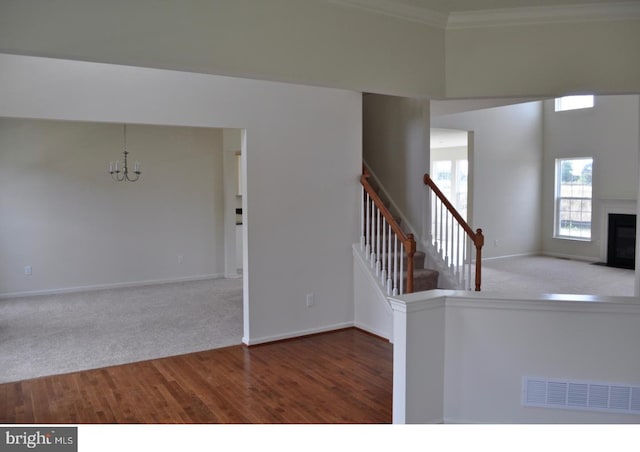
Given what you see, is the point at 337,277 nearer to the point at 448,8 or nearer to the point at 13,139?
the point at 448,8

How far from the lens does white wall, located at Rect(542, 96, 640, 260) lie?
368 inches

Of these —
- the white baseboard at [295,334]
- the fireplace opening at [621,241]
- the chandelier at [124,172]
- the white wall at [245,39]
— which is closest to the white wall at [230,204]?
the chandelier at [124,172]

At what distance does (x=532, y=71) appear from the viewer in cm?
295

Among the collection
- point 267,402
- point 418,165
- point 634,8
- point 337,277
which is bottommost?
point 267,402

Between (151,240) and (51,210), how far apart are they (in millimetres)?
1505

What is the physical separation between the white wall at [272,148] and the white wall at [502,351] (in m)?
2.32

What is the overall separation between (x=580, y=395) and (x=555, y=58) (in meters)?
1.98

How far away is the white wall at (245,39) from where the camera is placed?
205 centimetres

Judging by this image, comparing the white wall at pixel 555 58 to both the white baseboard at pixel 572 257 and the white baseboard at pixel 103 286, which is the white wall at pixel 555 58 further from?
the white baseboard at pixel 572 257

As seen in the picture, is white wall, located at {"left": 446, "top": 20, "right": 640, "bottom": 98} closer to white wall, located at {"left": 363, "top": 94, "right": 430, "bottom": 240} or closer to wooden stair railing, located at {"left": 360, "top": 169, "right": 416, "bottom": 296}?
wooden stair railing, located at {"left": 360, "top": 169, "right": 416, "bottom": 296}

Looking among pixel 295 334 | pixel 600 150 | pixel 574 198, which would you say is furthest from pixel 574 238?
pixel 295 334

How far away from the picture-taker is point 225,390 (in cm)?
391

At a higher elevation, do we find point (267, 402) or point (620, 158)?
point (620, 158)

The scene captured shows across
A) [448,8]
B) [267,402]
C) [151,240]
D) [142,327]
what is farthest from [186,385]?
[151,240]
